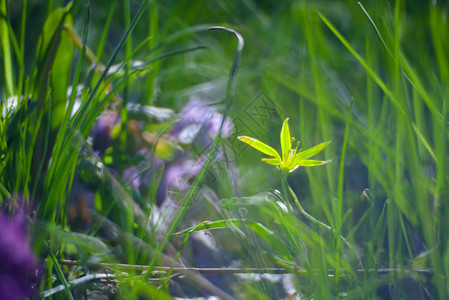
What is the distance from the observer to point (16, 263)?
0.56 meters

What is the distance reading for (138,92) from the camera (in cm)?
104

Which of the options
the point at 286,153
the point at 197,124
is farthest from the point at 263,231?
the point at 197,124

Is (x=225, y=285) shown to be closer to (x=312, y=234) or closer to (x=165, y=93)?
(x=312, y=234)

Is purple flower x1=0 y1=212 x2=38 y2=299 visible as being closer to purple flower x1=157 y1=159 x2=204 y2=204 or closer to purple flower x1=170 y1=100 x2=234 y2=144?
purple flower x1=157 y1=159 x2=204 y2=204

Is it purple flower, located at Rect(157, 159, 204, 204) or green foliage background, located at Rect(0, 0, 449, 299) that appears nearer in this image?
green foliage background, located at Rect(0, 0, 449, 299)

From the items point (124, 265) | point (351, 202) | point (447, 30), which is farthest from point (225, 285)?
point (447, 30)

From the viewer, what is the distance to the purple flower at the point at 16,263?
0.56 metres

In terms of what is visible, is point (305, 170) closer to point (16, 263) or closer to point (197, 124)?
point (197, 124)

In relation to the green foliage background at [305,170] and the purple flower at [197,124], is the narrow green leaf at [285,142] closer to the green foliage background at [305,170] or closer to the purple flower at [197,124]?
the green foliage background at [305,170]

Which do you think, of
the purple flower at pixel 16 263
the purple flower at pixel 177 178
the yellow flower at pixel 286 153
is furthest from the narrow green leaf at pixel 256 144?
the purple flower at pixel 16 263

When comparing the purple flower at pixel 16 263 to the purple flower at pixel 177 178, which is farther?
the purple flower at pixel 177 178

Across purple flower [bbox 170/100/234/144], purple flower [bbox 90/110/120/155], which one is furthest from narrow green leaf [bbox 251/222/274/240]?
purple flower [bbox 90/110/120/155]

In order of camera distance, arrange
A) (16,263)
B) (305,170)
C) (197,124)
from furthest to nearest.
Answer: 1. (197,124)
2. (305,170)
3. (16,263)

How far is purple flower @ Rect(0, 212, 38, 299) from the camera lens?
56cm
